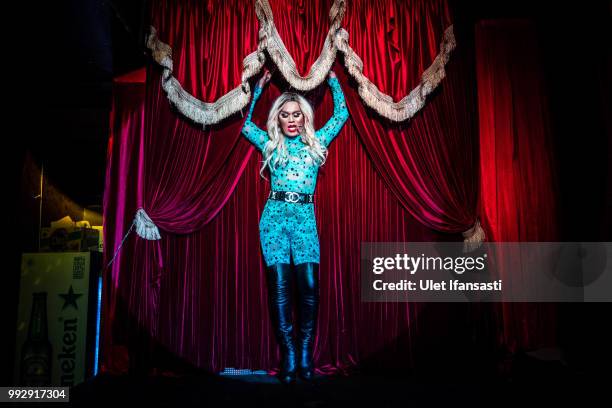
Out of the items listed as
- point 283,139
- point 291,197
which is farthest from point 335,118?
point 291,197

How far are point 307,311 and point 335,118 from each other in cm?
149

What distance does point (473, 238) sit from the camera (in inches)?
137

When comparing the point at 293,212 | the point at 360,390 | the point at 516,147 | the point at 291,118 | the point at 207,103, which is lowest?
the point at 360,390

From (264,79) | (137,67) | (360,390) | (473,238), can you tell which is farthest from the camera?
(137,67)

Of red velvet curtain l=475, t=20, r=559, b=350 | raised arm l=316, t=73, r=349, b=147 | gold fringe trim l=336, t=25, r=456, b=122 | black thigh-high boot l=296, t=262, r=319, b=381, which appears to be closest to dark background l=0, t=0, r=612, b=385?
red velvet curtain l=475, t=20, r=559, b=350

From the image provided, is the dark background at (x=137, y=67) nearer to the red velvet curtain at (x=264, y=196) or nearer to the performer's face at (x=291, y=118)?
the red velvet curtain at (x=264, y=196)

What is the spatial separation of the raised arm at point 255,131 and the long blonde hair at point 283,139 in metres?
0.05

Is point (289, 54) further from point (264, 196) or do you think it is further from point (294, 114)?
point (264, 196)

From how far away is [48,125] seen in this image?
4.62m

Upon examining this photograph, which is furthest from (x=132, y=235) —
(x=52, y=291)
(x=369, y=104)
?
(x=369, y=104)

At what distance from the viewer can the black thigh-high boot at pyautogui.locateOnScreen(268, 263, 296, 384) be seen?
3.20m

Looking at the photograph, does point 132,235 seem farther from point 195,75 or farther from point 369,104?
point 369,104

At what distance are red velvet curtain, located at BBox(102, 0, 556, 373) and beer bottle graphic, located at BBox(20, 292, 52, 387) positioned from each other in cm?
42

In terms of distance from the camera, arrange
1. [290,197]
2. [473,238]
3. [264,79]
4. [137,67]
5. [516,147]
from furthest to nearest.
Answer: [137,67]
[516,147]
[264,79]
[473,238]
[290,197]
